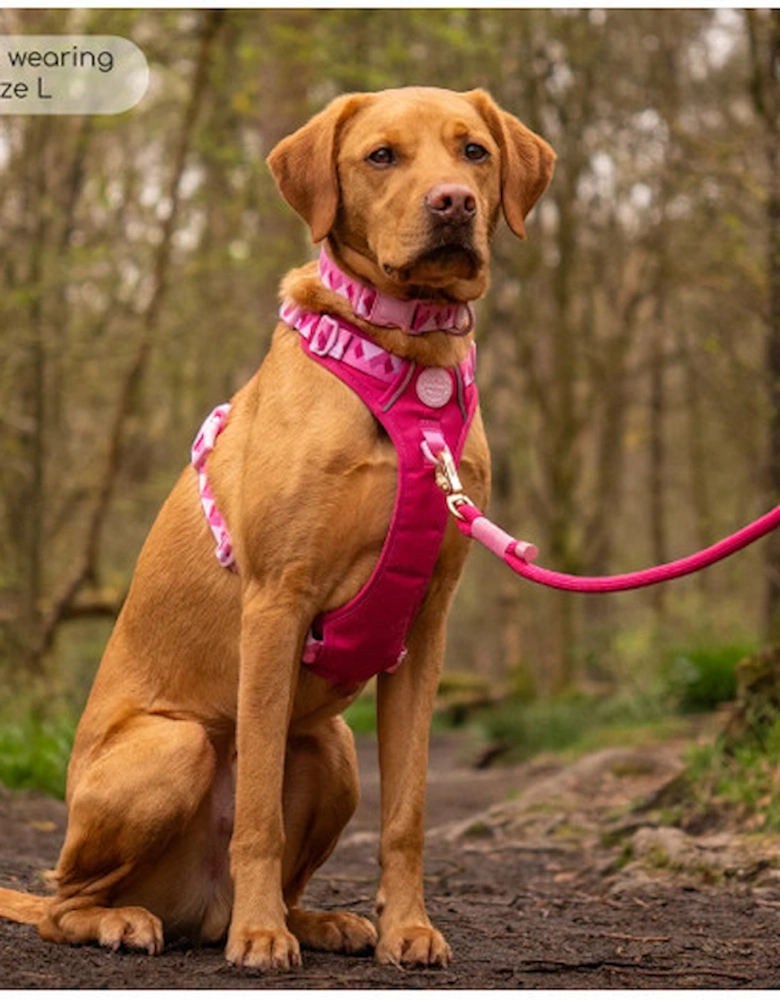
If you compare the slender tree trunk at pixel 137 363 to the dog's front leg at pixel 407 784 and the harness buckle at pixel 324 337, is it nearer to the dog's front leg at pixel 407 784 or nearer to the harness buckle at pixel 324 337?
the harness buckle at pixel 324 337

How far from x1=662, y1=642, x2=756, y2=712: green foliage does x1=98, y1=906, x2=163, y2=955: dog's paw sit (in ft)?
24.0

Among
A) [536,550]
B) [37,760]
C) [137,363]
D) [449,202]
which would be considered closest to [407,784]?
→ [536,550]

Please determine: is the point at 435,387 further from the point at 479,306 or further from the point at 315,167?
the point at 479,306

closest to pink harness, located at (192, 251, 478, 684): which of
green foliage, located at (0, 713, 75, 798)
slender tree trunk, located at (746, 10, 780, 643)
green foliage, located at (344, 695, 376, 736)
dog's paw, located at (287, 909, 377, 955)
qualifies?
dog's paw, located at (287, 909, 377, 955)

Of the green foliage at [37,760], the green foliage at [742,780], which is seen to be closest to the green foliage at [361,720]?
the green foliage at [37,760]

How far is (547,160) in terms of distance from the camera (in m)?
4.12

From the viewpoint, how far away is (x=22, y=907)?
4223 mm

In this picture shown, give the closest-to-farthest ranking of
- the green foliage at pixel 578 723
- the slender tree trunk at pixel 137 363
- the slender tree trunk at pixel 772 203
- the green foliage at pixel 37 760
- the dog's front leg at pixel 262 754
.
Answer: the dog's front leg at pixel 262 754, the green foliage at pixel 37 760, the slender tree trunk at pixel 772 203, the green foliage at pixel 578 723, the slender tree trunk at pixel 137 363

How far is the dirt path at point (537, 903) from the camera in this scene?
364 centimetres

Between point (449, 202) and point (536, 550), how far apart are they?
2.98 ft

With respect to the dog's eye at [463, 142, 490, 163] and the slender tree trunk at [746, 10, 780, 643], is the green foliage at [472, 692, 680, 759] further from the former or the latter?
the dog's eye at [463, 142, 490, 163]

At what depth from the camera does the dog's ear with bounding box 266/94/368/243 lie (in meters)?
3.87

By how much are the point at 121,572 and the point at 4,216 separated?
5.68 metres

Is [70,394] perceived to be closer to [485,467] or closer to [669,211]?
[669,211]
